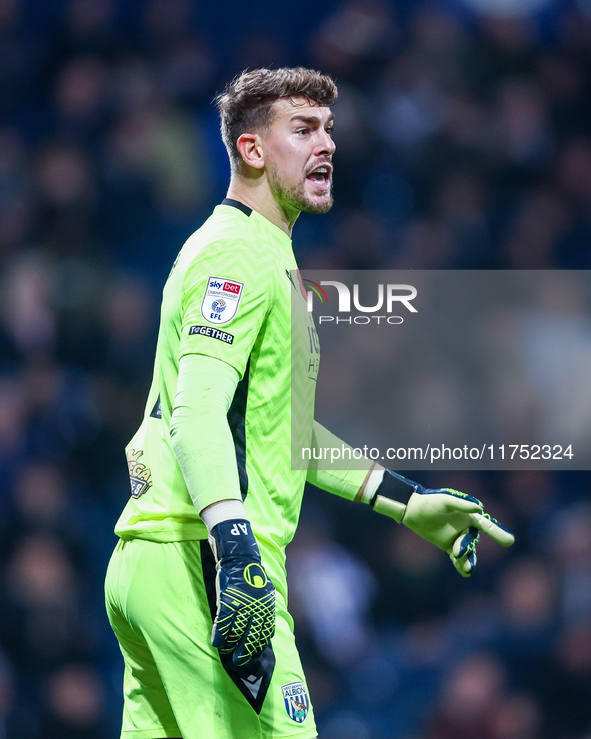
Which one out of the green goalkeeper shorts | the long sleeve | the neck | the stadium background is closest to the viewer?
the green goalkeeper shorts

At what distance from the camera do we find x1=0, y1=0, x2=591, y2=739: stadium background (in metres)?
3.78

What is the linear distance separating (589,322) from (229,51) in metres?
2.25

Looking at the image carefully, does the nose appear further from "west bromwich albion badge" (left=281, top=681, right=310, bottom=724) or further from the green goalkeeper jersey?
"west bromwich albion badge" (left=281, top=681, right=310, bottom=724)

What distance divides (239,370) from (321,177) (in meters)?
0.73

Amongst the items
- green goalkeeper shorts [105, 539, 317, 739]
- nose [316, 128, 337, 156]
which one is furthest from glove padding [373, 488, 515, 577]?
nose [316, 128, 337, 156]

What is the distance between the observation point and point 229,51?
14.7ft

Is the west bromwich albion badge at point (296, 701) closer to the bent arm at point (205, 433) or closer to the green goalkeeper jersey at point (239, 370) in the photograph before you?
the green goalkeeper jersey at point (239, 370)

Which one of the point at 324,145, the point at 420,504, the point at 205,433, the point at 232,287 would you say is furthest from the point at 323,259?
the point at 205,433

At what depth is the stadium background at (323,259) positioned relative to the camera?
378 centimetres

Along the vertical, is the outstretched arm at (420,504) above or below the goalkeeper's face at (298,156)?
below

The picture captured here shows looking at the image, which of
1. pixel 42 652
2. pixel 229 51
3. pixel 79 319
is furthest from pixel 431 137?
pixel 42 652

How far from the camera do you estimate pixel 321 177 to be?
94.0 inches

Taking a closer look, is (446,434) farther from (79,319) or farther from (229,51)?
(229,51)

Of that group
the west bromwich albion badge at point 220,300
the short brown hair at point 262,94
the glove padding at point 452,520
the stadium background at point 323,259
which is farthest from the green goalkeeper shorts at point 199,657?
the stadium background at point 323,259
